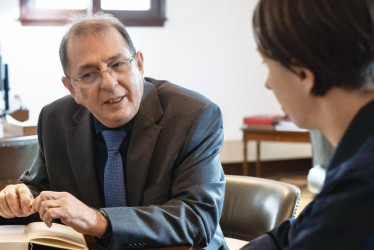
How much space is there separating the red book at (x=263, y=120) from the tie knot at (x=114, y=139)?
13.7 feet

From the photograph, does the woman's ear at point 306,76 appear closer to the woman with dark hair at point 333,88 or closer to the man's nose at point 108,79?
the woman with dark hair at point 333,88

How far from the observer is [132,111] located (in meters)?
2.06

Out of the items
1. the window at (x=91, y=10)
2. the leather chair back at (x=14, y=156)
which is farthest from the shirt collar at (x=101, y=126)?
the window at (x=91, y=10)

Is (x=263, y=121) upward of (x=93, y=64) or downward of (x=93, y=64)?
downward

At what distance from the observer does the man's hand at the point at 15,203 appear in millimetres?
1847

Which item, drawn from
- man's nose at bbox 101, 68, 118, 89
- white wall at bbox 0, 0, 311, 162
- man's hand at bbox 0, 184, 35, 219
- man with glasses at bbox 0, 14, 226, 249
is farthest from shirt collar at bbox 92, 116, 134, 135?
white wall at bbox 0, 0, 311, 162

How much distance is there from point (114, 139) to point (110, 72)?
0.24m

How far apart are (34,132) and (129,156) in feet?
3.15

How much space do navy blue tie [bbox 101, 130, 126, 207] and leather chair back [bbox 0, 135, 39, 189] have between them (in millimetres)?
699

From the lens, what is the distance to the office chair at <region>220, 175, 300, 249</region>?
218 cm

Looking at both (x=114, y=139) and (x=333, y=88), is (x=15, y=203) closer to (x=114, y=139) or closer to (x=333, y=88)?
(x=114, y=139)

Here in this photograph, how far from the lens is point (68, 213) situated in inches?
65.2

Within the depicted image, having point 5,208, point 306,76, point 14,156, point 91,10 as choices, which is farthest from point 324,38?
point 91,10

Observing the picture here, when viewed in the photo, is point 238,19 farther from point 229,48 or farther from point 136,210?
point 136,210
